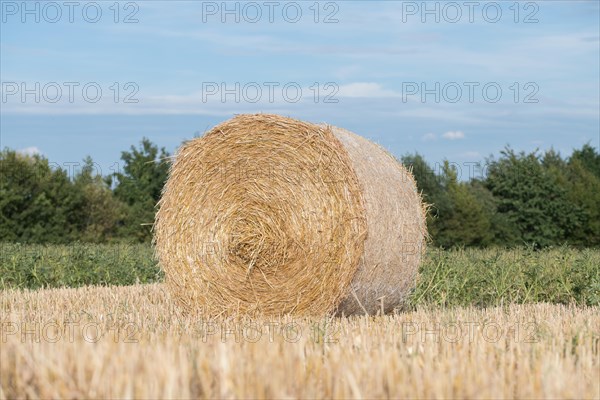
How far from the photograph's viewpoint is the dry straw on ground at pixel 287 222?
8312mm

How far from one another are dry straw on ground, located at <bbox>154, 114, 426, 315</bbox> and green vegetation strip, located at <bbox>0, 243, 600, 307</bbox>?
4.90 ft

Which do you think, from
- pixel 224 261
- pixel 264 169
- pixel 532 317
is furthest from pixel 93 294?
pixel 532 317

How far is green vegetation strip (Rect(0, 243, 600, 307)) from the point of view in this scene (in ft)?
36.4

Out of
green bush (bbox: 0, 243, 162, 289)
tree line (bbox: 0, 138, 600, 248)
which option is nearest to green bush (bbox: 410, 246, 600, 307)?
green bush (bbox: 0, 243, 162, 289)

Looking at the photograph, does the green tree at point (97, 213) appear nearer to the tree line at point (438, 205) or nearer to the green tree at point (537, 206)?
the tree line at point (438, 205)

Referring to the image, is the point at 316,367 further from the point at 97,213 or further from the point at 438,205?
the point at 97,213

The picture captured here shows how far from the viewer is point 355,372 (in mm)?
4402

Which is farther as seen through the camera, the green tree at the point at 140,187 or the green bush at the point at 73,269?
the green tree at the point at 140,187

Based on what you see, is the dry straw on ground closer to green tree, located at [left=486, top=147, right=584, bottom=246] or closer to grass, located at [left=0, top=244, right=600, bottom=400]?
grass, located at [left=0, top=244, right=600, bottom=400]

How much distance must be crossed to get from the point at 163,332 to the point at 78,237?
2686cm

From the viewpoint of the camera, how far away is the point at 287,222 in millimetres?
8656

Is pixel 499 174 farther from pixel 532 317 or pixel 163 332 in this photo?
pixel 163 332

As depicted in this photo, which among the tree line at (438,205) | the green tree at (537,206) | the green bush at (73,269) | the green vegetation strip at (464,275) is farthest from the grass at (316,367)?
the green tree at (537,206)

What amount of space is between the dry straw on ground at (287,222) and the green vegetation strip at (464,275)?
149 centimetres
